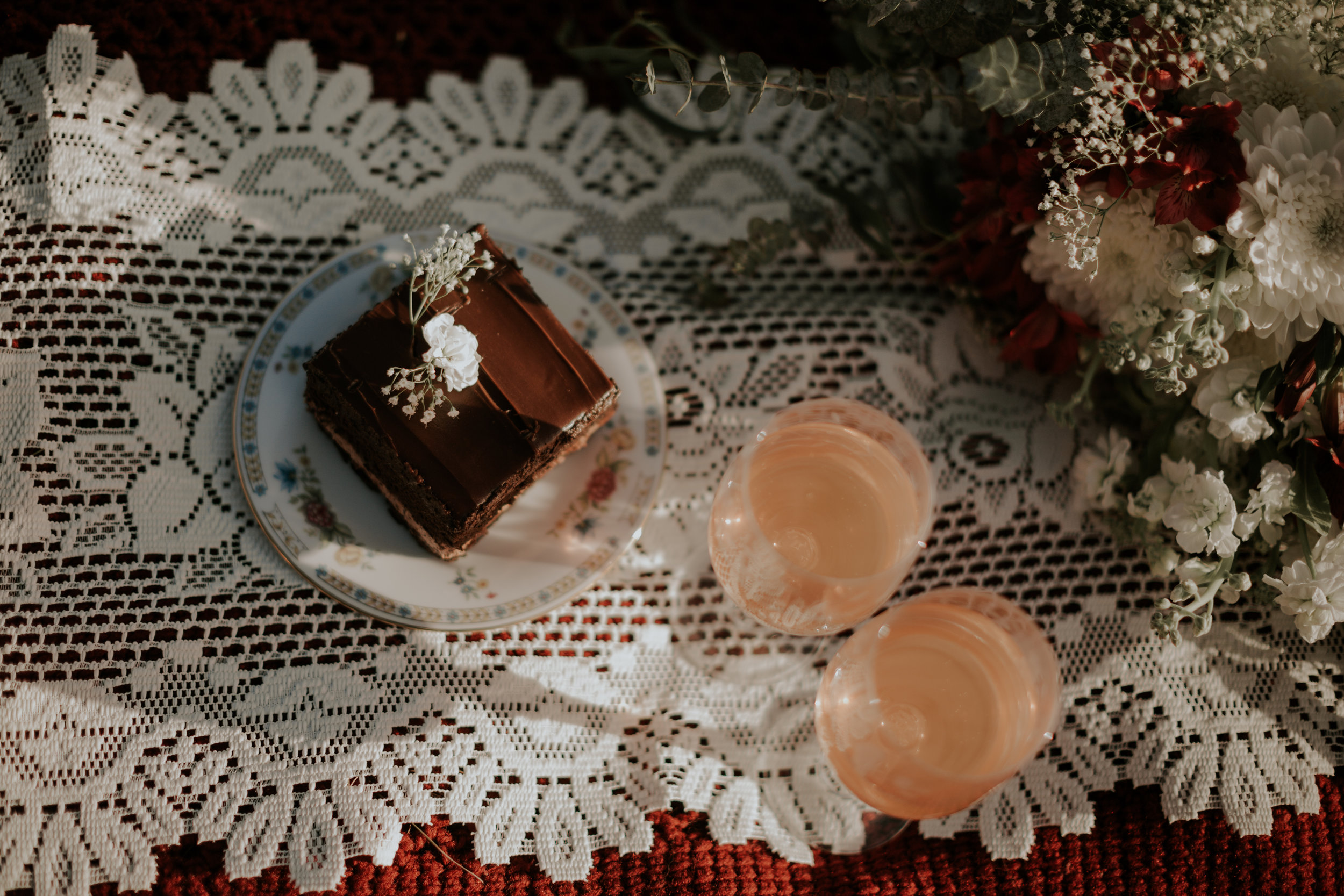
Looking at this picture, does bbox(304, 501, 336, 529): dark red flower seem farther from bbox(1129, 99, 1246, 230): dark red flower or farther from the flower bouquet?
bbox(1129, 99, 1246, 230): dark red flower

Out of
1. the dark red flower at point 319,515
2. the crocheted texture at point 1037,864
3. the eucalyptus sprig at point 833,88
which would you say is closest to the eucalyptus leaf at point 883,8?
the eucalyptus sprig at point 833,88

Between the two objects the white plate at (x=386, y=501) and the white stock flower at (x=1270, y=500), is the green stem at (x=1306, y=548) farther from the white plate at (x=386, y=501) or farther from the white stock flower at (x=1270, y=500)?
the white plate at (x=386, y=501)

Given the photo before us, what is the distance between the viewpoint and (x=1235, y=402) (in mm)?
903

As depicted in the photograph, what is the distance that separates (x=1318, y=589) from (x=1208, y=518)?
5.0 inches

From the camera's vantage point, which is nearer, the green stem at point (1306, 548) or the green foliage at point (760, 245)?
the green stem at point (1306, 548)

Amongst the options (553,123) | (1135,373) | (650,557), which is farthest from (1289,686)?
(553,123)

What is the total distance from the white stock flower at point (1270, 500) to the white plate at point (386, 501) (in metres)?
0.67

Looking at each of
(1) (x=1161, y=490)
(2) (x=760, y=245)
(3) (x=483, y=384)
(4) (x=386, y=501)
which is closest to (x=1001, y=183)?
(2) (x=760, y=245)

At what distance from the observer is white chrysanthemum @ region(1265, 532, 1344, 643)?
0.88 meters

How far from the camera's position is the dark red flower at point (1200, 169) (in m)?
0.83

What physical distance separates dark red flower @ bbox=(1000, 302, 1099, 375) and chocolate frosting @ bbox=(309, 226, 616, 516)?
21.1 inches

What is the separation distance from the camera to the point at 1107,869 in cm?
105

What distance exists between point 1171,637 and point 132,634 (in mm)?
1211

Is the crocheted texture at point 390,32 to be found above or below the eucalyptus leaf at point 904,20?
above
